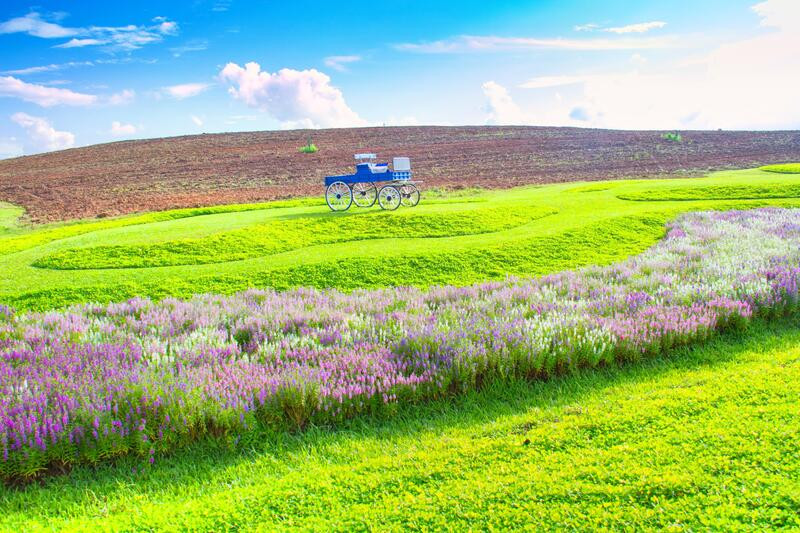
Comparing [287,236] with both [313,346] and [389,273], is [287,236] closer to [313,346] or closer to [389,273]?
[389,273]

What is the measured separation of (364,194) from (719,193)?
1257 centimetres

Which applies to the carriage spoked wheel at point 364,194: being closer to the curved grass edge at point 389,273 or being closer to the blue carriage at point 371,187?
the blue carriage at point 371,187

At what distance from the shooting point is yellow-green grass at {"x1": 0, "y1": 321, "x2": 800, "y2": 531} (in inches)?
134

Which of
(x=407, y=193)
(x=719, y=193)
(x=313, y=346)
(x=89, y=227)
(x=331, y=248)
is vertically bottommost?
(x=313, y=346)

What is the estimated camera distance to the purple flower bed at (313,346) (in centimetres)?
489

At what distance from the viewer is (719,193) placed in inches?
746

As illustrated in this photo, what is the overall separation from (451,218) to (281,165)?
33.1 metres

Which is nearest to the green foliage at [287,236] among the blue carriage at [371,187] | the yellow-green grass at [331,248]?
the yellow-green grass at [331,248]

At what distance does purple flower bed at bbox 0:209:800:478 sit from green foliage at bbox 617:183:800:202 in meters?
9.36

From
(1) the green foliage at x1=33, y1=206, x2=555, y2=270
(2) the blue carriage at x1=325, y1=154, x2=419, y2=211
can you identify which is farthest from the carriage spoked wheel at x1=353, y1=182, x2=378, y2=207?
(1) the green foliage at x1=33, y1=206, x2=555, y2=270

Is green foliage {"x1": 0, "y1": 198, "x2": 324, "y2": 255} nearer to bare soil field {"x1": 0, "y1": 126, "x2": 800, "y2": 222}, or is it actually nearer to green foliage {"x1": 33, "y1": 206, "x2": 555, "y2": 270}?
green foliage {"x1": 33, "y1": 206, "x2": 555, "y2": 270}

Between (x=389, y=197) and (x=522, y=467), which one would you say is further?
(x=389, y=197)

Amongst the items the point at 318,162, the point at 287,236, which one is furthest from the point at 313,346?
the point at 318,162

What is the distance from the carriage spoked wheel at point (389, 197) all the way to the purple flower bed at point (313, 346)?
8350 mm
